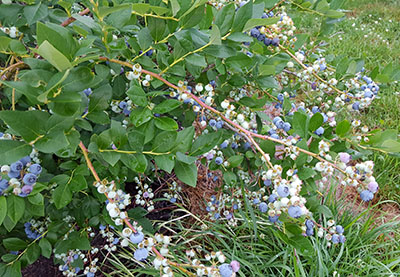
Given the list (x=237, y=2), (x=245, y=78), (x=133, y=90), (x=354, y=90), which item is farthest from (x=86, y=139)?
(x=354, y=90)

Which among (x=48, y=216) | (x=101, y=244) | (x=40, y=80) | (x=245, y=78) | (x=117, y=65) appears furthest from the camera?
(x=101, y=244)

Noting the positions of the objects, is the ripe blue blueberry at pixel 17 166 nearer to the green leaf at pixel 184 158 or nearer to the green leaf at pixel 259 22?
the green leaf at pixel 184 158

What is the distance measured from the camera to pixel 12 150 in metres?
0.59

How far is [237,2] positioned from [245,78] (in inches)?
10.4

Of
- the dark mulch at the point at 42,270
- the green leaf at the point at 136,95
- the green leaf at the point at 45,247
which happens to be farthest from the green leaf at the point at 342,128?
the dark mulch at the point at 42,270

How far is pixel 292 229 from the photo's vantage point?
0.75m

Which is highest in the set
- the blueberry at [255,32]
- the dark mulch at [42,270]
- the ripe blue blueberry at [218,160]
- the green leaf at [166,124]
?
the blueberry at [255,32]

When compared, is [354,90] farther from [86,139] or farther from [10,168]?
[10,168]

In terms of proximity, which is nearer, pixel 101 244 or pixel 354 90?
pixel 354 90

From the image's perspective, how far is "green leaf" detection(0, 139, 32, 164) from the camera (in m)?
0.58

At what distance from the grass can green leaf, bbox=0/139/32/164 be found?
4.06ft

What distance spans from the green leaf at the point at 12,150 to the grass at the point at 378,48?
1.24 meters

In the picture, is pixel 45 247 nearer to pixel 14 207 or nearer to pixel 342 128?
pixel 14 207

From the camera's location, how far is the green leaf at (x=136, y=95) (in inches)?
28.4
